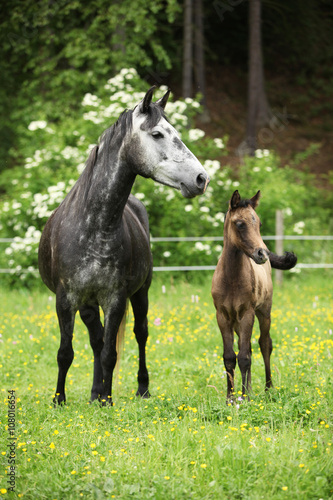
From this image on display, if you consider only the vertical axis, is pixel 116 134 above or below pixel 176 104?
below

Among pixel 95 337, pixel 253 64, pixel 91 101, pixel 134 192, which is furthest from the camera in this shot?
pixel 253 64

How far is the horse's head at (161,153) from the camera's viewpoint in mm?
4191

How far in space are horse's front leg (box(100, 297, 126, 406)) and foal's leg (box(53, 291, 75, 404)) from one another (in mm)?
289

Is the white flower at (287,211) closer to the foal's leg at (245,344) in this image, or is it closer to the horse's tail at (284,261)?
the horse's tail at (284,261)

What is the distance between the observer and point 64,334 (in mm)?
4840

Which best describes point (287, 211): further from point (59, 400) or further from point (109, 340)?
point (59, 400)

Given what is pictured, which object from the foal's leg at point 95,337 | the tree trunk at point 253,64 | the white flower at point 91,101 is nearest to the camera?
the foal's leg at point 95,337

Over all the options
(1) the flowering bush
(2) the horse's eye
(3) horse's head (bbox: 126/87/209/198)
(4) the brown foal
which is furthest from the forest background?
(2) the horse's eye

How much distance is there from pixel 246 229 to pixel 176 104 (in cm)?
811

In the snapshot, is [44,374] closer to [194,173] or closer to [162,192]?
[194,173]

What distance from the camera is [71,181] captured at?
11.7 metres

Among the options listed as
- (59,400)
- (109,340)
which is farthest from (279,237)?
(59,400)

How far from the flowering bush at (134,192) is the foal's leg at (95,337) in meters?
6.16

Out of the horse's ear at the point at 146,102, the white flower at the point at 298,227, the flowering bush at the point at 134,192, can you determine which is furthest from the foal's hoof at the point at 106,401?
the white flower at the point at 298,227
